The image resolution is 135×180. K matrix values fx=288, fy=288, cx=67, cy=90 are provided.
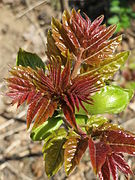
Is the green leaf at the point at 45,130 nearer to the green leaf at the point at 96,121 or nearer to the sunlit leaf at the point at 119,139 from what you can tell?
the green leaf at the point at 96,121

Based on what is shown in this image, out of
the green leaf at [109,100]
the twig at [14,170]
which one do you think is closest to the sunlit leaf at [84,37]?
the green leaf at [109,100]

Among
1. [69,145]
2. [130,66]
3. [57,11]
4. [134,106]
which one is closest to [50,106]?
[69,145]

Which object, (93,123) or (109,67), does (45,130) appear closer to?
(93,123)

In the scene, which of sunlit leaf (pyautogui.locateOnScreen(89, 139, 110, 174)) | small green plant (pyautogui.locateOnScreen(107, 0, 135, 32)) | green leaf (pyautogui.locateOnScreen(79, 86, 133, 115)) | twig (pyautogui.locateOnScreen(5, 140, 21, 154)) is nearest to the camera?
sunlit leaf (pyautogui.locateOnScreen(89, 139, 110, 174))

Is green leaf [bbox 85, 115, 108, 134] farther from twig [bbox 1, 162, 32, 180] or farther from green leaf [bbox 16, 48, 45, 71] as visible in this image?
twig [bbox 1, 162, 32, 180]

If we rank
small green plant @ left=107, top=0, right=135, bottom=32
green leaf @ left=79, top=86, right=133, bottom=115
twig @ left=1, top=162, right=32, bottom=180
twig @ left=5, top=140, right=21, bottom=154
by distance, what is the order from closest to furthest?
green leaf @ left=79, top=86, right=133, bottom=115 < twig @ left=1, top=162, right=32, bottom=180 < twig @ left=5, top=140, right=21, bottom=154 < small green plant @ left=107, top=0, right=135, bottom=32

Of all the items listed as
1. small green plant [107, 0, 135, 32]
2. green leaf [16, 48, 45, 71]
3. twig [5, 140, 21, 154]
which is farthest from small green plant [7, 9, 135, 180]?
small green plant [107, 0, 135, 32]

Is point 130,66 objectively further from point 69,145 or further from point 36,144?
point 69,145
